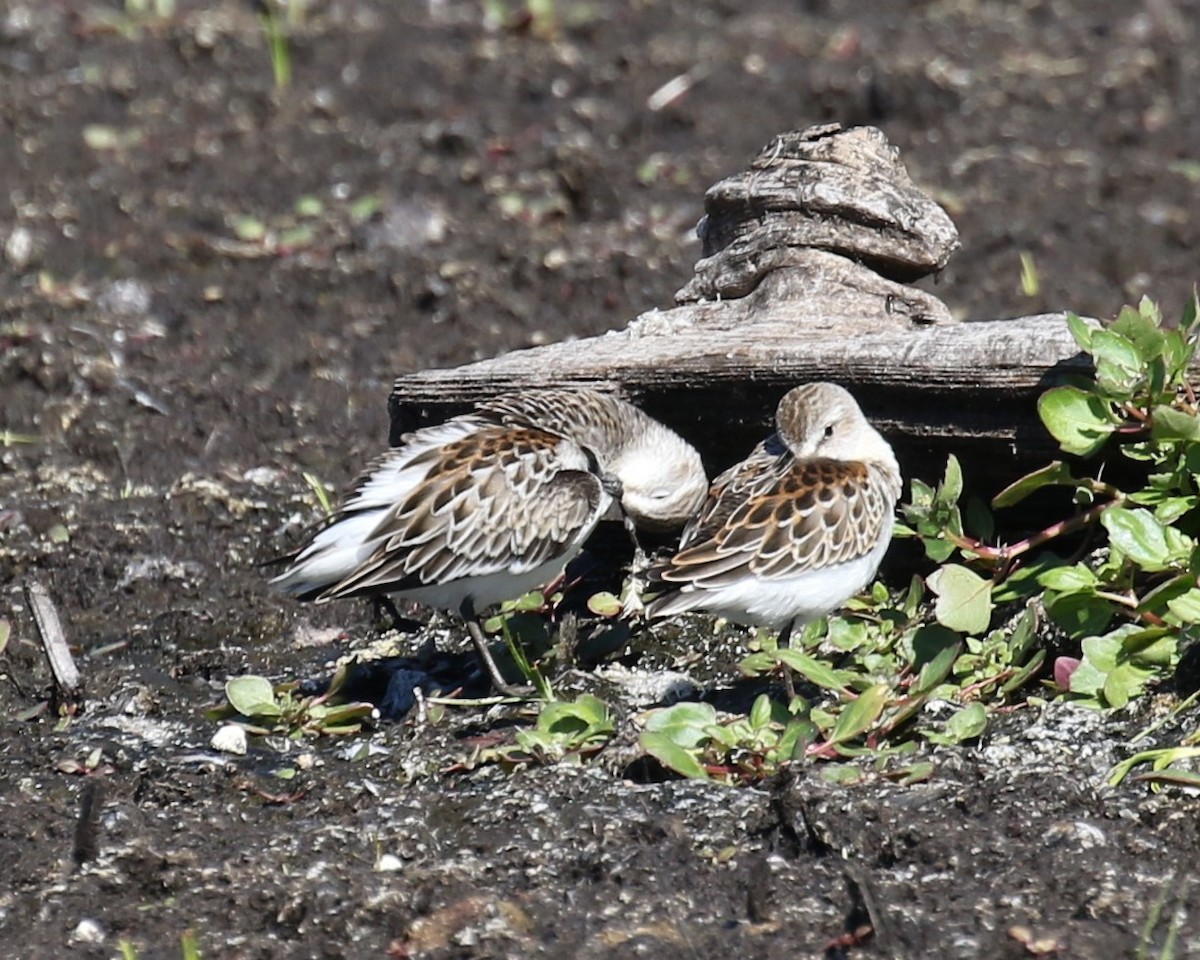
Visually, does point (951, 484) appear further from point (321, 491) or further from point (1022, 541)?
point (321, 491)

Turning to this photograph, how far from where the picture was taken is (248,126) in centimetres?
1047

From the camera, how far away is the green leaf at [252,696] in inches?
198

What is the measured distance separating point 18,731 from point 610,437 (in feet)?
5.95

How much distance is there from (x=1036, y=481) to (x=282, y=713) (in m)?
2.02

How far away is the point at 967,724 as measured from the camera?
445cm

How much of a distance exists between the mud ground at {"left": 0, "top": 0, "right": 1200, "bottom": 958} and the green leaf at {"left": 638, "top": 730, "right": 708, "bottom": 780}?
0.05 meters

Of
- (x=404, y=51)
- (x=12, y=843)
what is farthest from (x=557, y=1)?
(x=12, y=843)

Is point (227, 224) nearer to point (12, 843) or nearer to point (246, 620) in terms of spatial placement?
point (246, 620)

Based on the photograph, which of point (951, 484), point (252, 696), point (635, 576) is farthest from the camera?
point (635, 576)

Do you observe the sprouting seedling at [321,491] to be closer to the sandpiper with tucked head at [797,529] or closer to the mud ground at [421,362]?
the mud ground at [421,362]

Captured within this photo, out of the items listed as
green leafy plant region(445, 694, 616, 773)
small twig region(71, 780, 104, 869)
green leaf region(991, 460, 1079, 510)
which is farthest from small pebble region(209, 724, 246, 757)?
green leaf region(991, 460, 1079, 510)

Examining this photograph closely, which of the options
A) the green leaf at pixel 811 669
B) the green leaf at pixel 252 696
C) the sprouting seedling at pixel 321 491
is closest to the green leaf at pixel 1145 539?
the green leaf at pixel 811 669

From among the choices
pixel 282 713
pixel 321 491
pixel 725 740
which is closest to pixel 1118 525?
pixel 725 740

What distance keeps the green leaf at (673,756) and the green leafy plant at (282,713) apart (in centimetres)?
103
